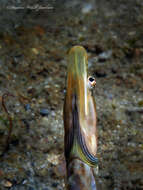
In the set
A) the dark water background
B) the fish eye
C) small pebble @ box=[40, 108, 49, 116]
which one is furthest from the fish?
small pebble @ box=[40, 108, 49, 116]

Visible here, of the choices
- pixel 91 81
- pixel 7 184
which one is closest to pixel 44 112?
pixel 7 184

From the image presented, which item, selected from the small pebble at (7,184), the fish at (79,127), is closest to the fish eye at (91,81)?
the fish at (79,127)

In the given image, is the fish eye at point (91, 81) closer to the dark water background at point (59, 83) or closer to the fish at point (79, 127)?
the fish at point (79, 127)

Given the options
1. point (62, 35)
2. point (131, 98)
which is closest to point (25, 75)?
point (62, 35)

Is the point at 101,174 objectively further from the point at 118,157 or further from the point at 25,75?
the point at 25,75

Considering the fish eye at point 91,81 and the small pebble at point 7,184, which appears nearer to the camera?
the fish eye at point 91,81

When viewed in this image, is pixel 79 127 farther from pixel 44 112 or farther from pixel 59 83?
pixel 59 83

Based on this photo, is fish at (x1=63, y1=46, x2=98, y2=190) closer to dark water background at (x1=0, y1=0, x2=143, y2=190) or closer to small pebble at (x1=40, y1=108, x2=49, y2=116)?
dark water background at (x1=0, y1=0, x2=143, y2=190)
